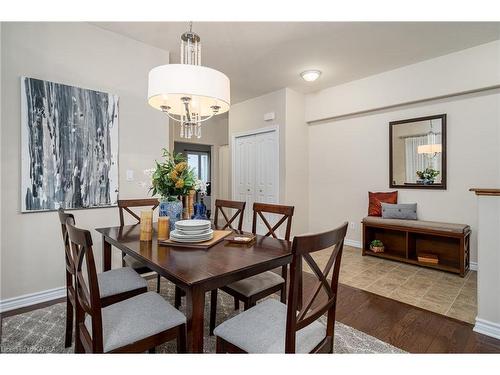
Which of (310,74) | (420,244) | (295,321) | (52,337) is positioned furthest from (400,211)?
(52,337)

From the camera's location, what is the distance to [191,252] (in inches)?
58.4

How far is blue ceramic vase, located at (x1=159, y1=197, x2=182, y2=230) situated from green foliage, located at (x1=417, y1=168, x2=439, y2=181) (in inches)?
133

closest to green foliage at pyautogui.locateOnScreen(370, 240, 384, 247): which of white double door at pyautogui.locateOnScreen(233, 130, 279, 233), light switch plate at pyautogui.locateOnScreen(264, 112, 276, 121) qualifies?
white double door at pyautogui.locateOnScreen(233, 130, 279, 233)

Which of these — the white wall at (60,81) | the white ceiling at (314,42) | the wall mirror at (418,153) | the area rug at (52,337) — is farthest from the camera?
the wall mirror at (418,153)

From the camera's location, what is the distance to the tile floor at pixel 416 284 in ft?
7.72

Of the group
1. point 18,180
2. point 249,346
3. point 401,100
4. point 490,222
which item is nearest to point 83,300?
point 249,346

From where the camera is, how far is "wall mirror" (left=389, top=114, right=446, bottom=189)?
11.5 ft

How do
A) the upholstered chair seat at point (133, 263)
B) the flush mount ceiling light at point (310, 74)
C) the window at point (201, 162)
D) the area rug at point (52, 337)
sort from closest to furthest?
the area rug at point (52, 337) < the upholstered chair seat at point (133, 263) < the flush mount ceiling light at point (310, 74) < the window at point (201, 162)

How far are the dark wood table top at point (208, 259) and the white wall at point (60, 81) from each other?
1061 mm

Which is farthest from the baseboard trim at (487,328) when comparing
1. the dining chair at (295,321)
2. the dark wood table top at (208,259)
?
the dark wood table top at (208,259)

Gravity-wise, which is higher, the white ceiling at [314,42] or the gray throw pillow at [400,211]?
the white ceiling at [314,42]

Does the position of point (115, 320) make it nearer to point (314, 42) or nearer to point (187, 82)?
point (187, 82)

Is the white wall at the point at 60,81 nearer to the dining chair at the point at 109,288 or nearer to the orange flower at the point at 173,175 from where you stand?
the dining chair at the point at 109,288

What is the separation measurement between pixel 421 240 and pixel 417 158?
44.5 inches
